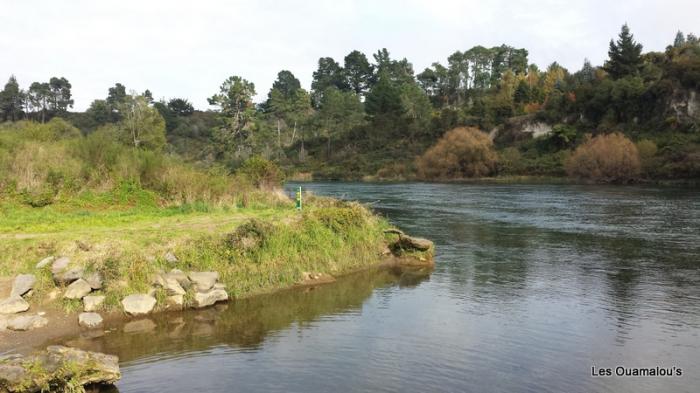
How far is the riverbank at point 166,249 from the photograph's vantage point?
13.4 meters

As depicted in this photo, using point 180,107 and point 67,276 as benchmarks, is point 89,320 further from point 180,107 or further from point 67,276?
point 180,107

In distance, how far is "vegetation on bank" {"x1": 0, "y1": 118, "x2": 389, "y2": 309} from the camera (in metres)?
14.4

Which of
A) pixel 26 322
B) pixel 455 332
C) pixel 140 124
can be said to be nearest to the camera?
pixel 26 322

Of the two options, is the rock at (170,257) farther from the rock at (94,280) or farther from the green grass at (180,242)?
the rock at (94,280)

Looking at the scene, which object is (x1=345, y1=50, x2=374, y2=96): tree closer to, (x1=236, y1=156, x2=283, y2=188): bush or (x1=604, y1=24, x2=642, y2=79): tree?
(x1=604, y1=24, x2=642, y2=79): tree

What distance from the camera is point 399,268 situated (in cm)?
2038

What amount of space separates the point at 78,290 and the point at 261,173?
17.1 metres

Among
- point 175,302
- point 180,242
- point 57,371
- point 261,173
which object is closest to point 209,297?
point 175,302

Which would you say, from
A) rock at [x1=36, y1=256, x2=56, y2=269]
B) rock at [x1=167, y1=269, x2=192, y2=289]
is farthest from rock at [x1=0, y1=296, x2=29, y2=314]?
rock at [x1=167, y1=269, x2=192, y2=289]

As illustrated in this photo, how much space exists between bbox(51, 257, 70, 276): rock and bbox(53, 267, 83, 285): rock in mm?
115

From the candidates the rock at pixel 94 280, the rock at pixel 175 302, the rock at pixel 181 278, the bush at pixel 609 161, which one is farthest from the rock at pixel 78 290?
the bush at pixel 609 161

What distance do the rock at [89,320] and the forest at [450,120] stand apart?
15931mm

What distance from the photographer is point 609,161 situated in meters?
65.8

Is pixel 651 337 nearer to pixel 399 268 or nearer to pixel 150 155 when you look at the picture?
pixel 399 268
